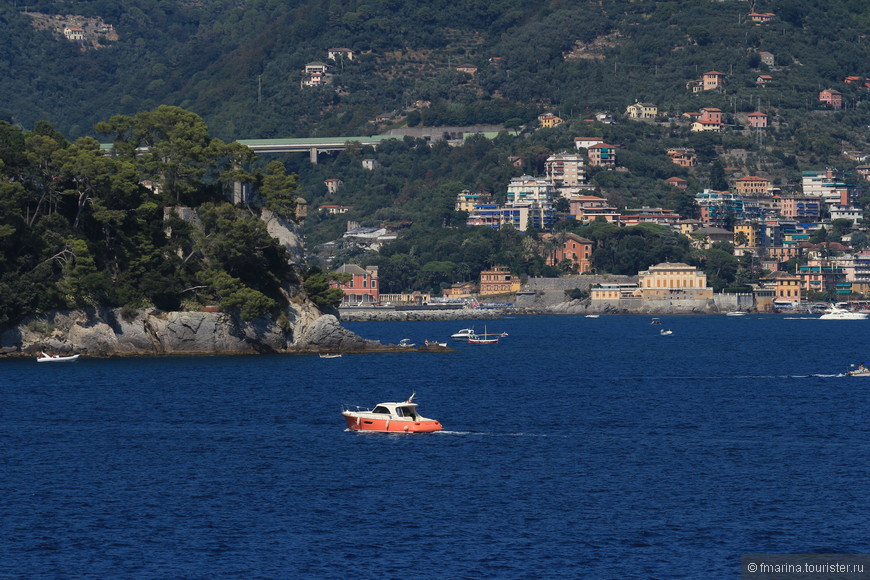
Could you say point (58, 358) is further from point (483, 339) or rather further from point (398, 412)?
point (483, 339)

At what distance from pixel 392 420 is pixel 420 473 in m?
10.6

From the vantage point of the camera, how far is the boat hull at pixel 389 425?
64062mm

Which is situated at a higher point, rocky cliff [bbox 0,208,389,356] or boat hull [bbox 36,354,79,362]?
rocky cliff [bbox 0,208,389,356]

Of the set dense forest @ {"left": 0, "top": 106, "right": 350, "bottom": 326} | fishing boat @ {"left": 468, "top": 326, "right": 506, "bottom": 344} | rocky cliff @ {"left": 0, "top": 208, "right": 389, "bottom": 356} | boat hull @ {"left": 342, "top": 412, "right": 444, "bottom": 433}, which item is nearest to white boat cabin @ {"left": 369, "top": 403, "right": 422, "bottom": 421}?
boat hull @ {"left": 342, "top": 412, "right": 444, "bottom": 433}

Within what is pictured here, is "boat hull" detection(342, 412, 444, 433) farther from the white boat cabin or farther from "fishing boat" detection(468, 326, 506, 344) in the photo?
"fishing boat" detection(468, 326, 506, 344)

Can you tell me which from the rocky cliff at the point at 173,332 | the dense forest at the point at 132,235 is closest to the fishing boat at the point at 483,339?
the rocky cliff at the point at 173,332

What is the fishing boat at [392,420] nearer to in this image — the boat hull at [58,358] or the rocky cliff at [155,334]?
the boat hull at [58,358]

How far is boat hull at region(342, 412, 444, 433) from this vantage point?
64.1m

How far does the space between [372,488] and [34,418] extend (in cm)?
2266

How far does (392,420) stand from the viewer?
211 ft

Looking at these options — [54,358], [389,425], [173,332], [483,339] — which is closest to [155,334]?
[173,332]

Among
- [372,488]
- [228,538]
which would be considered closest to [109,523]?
[228,538]

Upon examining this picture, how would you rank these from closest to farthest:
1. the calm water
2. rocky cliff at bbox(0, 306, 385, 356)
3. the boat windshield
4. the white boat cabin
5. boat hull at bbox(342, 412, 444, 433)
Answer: the calm water < boat hull at bbox(342, 412, 444, 433) < the white boat cabin < the boat windshield < rocky cliff at bbox(0, 306, 385, 356)

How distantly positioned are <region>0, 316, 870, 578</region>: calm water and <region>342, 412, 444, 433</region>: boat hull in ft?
3.11
